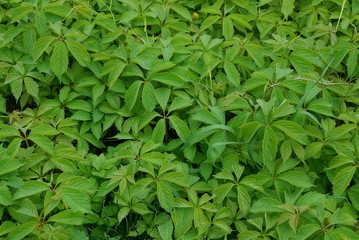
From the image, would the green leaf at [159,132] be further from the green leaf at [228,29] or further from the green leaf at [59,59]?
the green leaf at [228,29]

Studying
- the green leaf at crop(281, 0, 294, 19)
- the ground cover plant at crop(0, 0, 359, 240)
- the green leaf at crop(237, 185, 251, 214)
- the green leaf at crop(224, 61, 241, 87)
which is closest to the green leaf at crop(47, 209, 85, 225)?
the ground cover plant at crop(0, 0, 359, 240)

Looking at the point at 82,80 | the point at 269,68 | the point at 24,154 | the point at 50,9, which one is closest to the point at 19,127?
the point at 24,154

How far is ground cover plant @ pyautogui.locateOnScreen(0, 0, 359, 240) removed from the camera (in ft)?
7.34

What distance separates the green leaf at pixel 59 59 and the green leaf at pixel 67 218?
724 mm

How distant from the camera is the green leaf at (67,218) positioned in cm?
213

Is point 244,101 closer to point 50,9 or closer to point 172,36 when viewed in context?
point 172,36

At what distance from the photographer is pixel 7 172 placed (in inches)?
86.3

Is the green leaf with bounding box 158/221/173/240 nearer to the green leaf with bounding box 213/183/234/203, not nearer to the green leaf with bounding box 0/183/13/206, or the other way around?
the green leaf with bounding box 213/183/234/203

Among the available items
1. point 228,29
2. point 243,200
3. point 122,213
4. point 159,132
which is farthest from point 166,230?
point 228,29

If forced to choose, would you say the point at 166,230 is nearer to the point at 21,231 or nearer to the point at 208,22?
the point at 21,231

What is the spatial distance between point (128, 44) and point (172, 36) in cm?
30

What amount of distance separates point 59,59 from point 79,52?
10 cm

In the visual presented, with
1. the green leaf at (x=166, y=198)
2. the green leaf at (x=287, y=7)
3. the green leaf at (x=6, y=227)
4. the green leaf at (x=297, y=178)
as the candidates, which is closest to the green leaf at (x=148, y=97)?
the green leaf at (x=166, y=198)

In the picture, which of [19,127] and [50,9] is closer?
[19,127]
